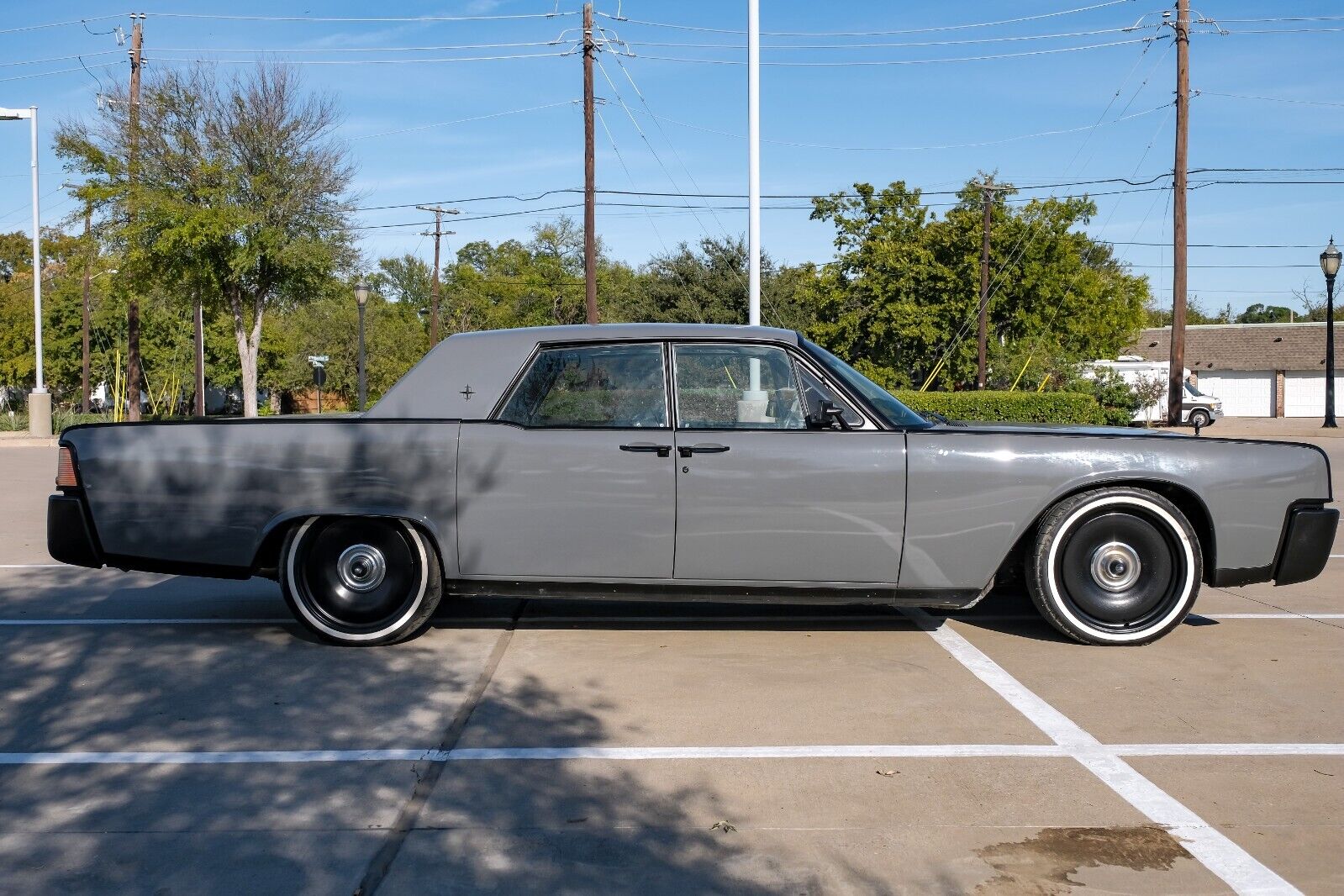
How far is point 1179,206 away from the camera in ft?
101

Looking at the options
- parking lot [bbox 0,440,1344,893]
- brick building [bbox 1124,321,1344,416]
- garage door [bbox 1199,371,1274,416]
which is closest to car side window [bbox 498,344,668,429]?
parking lot [bbox 0,440,1344,893]

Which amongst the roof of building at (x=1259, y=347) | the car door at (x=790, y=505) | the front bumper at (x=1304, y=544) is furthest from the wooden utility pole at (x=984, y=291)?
the car door at (x=790, y=505)

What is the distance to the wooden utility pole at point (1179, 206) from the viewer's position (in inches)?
1204

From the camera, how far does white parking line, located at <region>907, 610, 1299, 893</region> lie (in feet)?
11.3

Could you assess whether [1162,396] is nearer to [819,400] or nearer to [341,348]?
[341,348]

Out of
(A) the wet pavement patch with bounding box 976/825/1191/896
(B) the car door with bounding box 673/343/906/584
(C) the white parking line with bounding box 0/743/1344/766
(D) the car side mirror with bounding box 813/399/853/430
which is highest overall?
(D) the car side mirror with bounding box 813/399/853/430

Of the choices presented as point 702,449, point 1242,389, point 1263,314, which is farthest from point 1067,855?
point 1263,314

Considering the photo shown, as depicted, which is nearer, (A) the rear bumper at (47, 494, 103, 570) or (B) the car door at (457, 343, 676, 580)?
(B) the car door at (457, 343, 676, 580)

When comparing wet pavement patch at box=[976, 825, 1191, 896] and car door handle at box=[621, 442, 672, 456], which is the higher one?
car door handle at box=[621, 442, 672, 456]

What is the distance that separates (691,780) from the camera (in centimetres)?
423

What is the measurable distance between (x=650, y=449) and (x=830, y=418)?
0.89m

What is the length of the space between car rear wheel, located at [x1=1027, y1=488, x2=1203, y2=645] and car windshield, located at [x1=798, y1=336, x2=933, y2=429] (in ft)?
2.78

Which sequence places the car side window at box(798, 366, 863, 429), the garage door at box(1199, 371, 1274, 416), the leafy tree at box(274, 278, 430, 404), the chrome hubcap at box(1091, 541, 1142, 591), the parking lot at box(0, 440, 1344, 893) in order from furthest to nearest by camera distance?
the leafy tree at box(274, 278, 430, 404), the garage door at box(1199, 371, 1274, 416), the chrome hubcap at box(1091, 541, 1142, 591), the car side window at box(798, 366, 863, 429), the parking lot at box(0, 440, 1344, 893)

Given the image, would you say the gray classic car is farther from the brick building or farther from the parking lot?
the brick building
